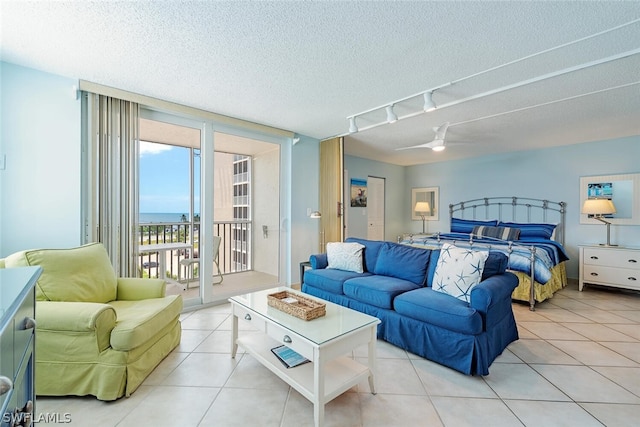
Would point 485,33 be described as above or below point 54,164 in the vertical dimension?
above

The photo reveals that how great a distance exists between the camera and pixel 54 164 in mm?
2588

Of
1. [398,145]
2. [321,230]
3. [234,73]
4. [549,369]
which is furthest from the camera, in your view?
[398,145]

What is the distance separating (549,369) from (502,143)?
12.9ft

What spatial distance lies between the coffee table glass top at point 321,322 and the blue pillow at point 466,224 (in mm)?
4524

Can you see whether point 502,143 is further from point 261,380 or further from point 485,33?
point 261,380

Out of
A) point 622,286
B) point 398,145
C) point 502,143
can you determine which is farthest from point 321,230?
point 622,286

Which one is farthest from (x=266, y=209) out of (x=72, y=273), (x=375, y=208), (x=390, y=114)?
(x=375, y=208)

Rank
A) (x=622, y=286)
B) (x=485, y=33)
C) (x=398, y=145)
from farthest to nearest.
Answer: (x=398, y=145)
(x=622, y=286)
(x=485, y=33)

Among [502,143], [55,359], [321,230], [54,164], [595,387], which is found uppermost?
[502,143]

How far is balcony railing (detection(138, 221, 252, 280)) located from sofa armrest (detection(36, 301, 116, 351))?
139 centimetres

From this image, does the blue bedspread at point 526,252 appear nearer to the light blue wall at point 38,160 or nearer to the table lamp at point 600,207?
the table lamp at point 600,207

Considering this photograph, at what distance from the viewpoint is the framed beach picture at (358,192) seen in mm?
6121

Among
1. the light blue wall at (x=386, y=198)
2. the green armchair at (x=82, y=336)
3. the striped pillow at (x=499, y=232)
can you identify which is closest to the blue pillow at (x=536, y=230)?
the striped pillow at (x=499, y=232)

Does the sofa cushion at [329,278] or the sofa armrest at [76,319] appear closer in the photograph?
the sofa armrest at [76,319]
